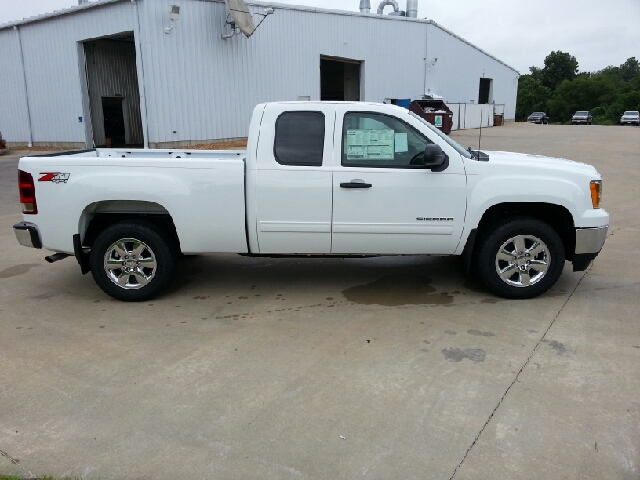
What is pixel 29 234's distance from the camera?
5.13 metres

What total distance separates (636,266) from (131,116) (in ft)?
80.1

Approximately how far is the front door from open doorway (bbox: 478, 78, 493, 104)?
45876 millimetres

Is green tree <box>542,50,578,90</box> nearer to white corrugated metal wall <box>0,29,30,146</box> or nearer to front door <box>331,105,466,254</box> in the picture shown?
white corrugated metal wall <box>0,29,30,146</box>

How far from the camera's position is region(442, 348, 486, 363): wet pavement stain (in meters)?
4.04

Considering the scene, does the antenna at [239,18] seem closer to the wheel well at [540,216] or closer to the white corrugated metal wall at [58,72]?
the white corrugated metal wall at [58,72]

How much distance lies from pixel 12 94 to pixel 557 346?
88.3 ft

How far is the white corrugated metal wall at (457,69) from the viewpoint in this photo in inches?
1371

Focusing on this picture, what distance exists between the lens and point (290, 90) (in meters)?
24.4

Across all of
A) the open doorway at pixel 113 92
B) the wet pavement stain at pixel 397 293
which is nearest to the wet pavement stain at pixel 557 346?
the wet pavement stain at pixel 397 293

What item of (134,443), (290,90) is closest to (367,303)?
(134,443)

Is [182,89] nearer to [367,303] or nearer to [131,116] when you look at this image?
[131,116]

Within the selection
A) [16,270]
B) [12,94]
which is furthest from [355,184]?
[12,94]

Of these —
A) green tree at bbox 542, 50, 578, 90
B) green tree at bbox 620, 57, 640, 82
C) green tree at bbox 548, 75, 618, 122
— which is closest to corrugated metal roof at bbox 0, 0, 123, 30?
green tree at bbox 548, 75, 618, 122

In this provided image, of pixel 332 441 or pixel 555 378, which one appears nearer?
pixel 332 441
